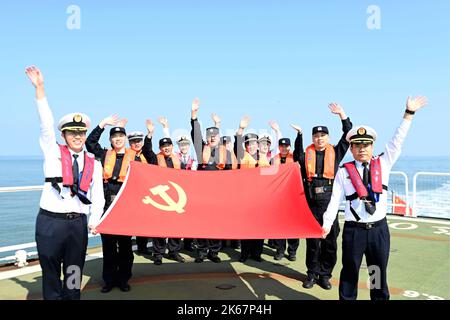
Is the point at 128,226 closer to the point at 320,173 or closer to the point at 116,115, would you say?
the point at 116,115

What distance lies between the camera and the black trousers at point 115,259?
5.73m

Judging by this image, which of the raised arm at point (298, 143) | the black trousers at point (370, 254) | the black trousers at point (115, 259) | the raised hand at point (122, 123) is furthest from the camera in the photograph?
the raised arm at point (298, 143)

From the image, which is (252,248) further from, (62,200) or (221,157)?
(62,200)

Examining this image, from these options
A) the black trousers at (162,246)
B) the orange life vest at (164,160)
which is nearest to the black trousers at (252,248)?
the black trousers at (162,246)

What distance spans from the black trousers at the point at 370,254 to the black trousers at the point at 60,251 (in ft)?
9.72

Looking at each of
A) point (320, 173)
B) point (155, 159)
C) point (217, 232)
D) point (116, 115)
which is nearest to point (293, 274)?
point (320, 173)

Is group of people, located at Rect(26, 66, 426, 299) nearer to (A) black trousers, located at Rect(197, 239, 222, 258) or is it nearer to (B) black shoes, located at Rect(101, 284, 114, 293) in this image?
(B) black shoes, located at Rect(101, 284, 114, 293)

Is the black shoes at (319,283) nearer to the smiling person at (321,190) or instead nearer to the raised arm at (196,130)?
the smiling person at (321,190)

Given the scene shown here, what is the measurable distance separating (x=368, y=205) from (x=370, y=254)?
1.87 feet

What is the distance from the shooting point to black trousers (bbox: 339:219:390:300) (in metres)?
4.19

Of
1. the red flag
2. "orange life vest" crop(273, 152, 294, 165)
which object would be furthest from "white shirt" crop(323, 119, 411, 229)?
"orange life vest" crop(273, 152, 294, 165)

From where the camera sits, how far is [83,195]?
Answer: 13.2 ft

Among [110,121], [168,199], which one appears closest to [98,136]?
[110,121]
